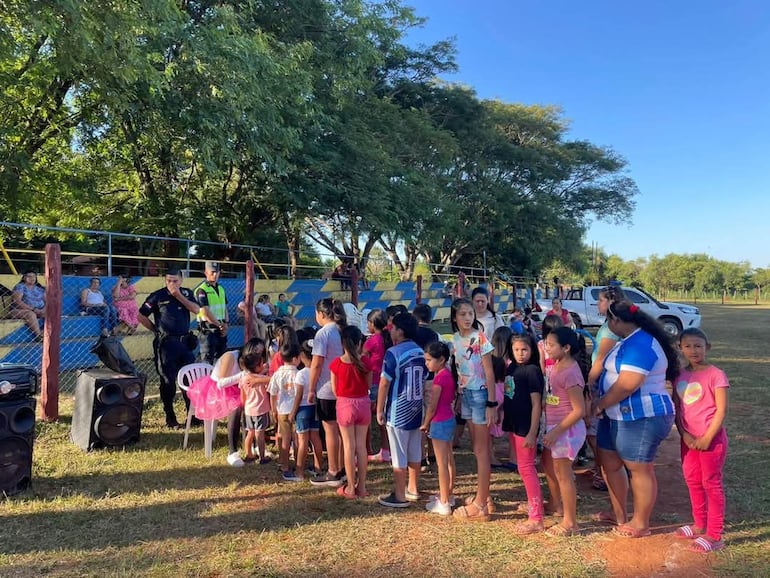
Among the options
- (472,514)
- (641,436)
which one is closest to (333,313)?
(472,514)

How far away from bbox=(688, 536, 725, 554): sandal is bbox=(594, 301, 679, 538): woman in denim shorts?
0.29 m

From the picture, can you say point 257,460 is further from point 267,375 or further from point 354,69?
point 354,69

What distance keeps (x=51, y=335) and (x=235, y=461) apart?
106 inches

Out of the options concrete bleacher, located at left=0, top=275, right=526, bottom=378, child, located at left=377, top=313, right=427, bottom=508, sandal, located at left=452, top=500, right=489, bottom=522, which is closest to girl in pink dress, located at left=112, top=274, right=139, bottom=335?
concrete bleacher, located at left=0, top=275, right=526, bottom=378

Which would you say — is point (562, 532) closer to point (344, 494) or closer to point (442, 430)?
point (442, 430)

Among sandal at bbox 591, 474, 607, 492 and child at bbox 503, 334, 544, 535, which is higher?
child at bbox 503, 334, 544, 535

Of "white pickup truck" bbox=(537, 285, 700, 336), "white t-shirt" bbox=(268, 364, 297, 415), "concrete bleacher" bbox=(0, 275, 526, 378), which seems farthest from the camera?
"white pickup truck" bbox=(537, 285, 700, 336)

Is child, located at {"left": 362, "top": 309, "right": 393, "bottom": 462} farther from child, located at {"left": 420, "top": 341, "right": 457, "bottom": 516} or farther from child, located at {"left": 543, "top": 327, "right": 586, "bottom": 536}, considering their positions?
child, located at {"left": 543, "top": 327, "right": 586, "bottom": 536}

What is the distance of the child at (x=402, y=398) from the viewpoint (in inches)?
163

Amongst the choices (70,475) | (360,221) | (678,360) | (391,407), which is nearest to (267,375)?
(391,407)

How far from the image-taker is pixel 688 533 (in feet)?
12.0

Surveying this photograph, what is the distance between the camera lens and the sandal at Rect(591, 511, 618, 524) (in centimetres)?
394

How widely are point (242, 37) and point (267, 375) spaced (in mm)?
6502

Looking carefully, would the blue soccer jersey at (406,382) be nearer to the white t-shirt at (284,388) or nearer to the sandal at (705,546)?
the white t-shirt at (284,388)
